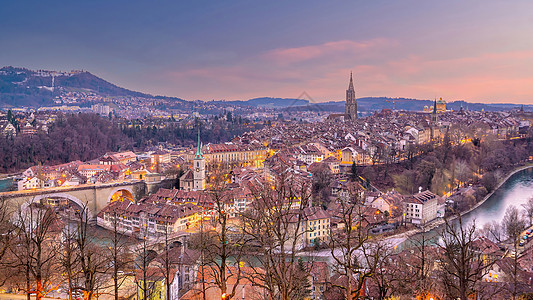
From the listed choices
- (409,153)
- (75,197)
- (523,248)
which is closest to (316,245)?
(523,248)

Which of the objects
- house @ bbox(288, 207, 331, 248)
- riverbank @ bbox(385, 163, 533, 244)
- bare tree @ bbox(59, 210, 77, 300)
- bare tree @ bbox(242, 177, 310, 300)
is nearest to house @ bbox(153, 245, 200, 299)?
bare tree @ bbox(59, 210, 77, 300)

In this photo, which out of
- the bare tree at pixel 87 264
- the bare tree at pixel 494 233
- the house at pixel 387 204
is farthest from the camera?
the house at pixel 387 204

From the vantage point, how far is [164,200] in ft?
49.9

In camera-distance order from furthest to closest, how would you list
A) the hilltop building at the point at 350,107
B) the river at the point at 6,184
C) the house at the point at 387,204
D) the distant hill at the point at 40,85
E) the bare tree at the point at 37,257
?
the distant hill at the point at 40,85
the hilltop building at the point at 350,107
the river at the point at 6,184
the house at the point at 387,204
the bare tree at the point at 37,257

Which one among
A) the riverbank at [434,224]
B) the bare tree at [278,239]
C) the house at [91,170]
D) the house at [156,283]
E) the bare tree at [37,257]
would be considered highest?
the bare tree at [278,239]

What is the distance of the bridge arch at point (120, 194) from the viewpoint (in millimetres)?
16472

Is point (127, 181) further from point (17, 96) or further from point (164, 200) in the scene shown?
point (17, 96)

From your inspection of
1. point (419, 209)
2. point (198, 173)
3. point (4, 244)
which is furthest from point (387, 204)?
point (4, 244)

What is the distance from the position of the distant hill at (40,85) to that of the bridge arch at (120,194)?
278 feet

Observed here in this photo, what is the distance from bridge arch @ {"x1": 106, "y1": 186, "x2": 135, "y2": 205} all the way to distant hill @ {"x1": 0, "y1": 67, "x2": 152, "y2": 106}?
8471cm

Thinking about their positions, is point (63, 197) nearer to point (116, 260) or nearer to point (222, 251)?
point (116, 260)

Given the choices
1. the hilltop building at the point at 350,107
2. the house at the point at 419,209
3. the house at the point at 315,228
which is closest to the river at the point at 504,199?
the house at the point at 419,209

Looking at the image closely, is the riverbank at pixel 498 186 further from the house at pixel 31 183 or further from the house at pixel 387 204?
the house at pixel 31 183

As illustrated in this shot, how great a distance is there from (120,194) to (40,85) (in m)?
94.0
